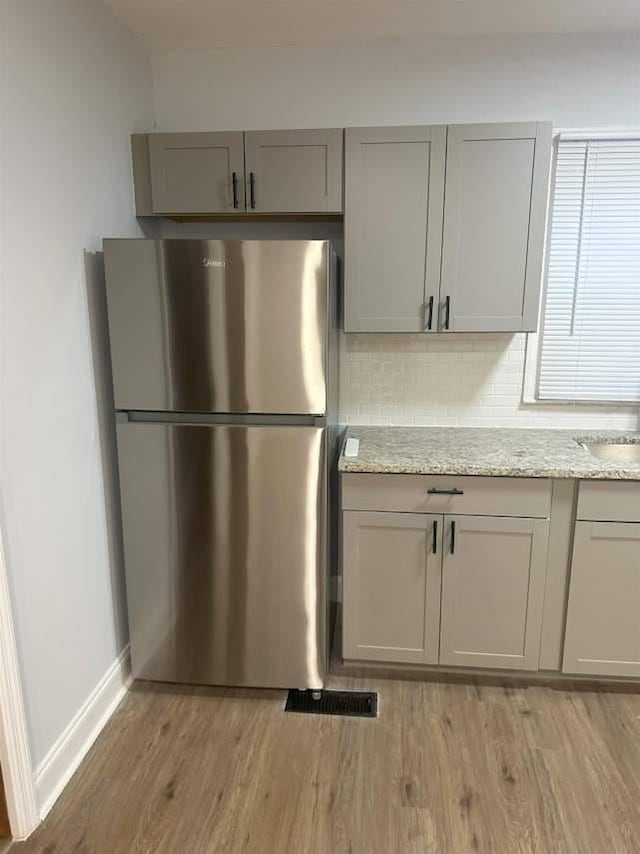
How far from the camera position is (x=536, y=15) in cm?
215

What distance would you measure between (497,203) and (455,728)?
6.48ft

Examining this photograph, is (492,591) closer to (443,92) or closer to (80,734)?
(80,734)

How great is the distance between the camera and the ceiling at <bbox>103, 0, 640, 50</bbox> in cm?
206

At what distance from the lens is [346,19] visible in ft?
7.18

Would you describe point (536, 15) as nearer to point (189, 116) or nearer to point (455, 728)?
point (189, 116)

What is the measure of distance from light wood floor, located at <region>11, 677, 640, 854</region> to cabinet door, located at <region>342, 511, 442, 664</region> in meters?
0.18

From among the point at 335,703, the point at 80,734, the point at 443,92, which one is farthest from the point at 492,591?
the point at 443,92

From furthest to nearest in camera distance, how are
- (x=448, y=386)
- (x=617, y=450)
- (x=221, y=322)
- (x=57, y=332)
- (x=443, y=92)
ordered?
(x=448, y=386), (x=617, y=450), (x=443, y=92), (x=221, y=322), (x=57, y=332)

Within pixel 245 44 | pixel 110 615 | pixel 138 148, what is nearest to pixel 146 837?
pixel 110 615

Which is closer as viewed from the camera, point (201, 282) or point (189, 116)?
point (201, 282)

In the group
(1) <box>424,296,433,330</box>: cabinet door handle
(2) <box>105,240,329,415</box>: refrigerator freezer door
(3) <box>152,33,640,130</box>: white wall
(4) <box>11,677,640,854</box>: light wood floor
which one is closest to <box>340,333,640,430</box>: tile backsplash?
(1) <box>424,296,433,330</box>: cabinet door handle

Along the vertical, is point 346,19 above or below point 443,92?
above

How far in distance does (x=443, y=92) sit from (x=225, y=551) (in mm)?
2088

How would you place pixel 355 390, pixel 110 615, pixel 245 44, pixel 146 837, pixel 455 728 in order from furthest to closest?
pixel 355 390
pixel 245 44
pixel 110 615
pixel 455 728
pixel 146 837
